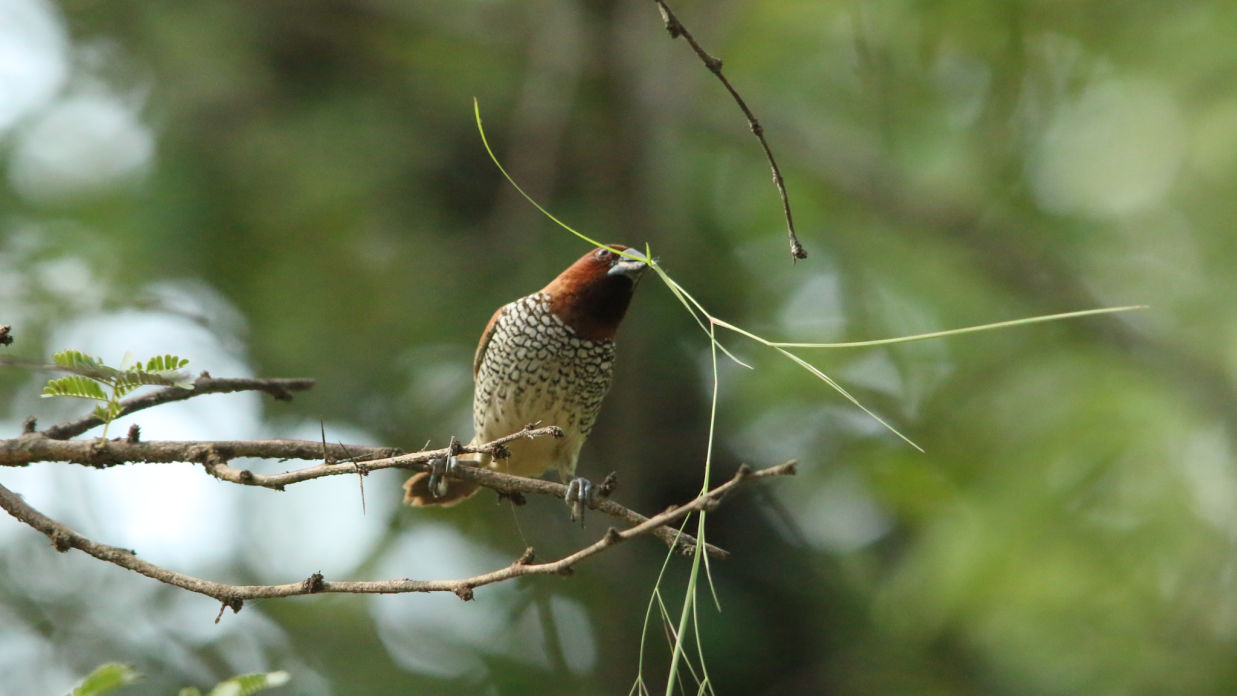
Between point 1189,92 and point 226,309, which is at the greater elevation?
point 1189,92

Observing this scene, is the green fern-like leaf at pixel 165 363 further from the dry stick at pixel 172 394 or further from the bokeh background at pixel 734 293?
the bokeh background at pixel 734 293

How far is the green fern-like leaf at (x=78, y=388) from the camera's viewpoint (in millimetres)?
2160

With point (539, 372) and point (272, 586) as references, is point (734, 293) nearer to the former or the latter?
point (539, 372)

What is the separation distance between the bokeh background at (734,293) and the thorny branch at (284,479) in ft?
12.5

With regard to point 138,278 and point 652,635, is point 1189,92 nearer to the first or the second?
point 652,635

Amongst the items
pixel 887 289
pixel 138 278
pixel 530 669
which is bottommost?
pixel 530 669

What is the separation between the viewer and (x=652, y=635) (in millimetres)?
6348

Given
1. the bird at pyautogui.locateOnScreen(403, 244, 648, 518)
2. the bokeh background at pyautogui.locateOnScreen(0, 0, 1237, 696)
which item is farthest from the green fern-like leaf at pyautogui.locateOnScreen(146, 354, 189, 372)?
the bokeh background at pyautogui.locateOnScreen(0, 0, 1237, 696)

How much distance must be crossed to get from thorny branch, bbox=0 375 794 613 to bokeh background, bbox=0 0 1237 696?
3.82 meters

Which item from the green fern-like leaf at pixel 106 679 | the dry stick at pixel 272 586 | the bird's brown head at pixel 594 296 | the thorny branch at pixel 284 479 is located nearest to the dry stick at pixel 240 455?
the thorny branch at pixel 284 479

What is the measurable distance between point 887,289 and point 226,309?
410 centimetres

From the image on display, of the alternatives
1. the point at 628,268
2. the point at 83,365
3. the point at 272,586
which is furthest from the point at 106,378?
the point at 628,268

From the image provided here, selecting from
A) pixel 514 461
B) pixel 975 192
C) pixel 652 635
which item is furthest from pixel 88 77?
pixel 975 192

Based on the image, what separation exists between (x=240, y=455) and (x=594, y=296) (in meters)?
2.30
